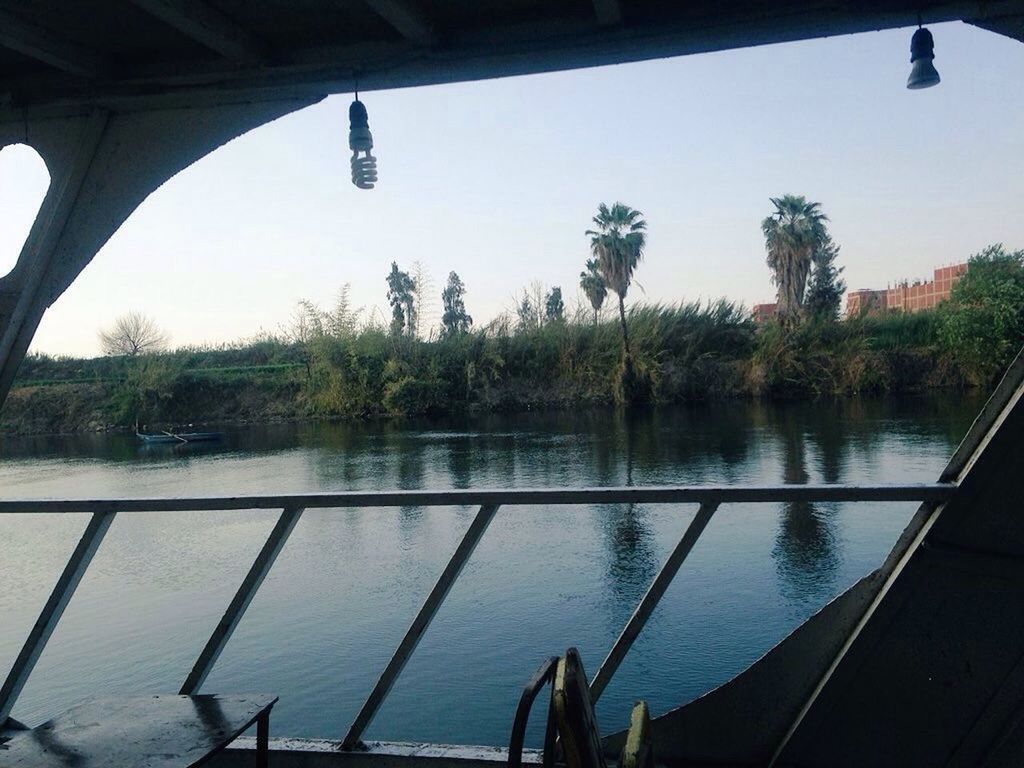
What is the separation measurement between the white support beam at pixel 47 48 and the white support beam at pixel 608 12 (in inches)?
51.1

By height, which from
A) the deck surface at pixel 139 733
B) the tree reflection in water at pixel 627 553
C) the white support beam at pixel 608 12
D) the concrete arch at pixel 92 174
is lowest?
the tree reflection in water at pixel 627 553

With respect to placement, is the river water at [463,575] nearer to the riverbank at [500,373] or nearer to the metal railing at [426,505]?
the metal railing at [426,505]

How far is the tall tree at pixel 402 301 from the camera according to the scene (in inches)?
1674

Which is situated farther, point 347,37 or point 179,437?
point 179,437

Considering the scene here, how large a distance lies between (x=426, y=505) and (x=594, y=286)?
39222 mm

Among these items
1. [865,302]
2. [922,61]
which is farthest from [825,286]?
[922,61]

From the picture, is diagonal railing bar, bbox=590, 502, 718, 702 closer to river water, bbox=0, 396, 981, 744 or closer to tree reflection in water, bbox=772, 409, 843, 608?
river water, bbox=0, 396, 981, 744

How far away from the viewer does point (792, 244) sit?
39.8 meters

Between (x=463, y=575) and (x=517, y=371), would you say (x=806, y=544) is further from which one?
(x=517, y=371)

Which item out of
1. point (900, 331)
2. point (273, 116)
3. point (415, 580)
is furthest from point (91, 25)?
point (900, 331)

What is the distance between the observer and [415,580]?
14.6 m

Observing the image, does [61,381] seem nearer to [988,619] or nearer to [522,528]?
[522,528]

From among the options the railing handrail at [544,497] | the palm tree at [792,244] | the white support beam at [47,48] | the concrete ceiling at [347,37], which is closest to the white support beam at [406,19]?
the concrete ceiling at [347,37]

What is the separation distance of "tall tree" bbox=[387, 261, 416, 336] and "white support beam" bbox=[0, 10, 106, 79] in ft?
131
